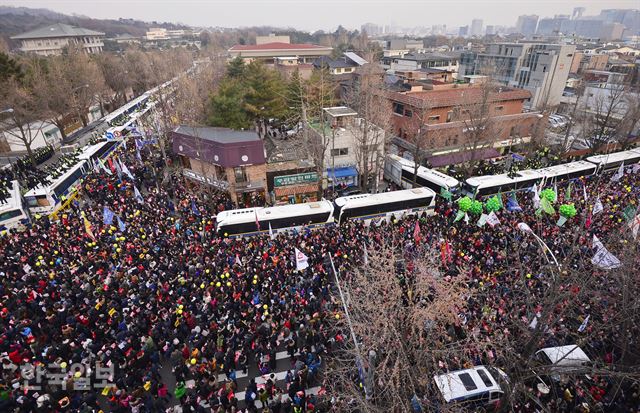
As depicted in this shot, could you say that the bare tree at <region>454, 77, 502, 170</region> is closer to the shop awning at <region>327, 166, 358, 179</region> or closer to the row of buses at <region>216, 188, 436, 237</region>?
the row of buses at <region>216, 188, 436, 237</region>

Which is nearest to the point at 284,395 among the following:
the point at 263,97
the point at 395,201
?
the point at 395,201

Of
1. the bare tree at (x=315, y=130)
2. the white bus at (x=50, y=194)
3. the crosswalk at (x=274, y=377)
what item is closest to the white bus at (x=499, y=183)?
the bare tree at (x=315, y=130)

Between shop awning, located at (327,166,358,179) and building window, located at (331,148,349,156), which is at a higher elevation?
building window, located at (331,148,349,156)

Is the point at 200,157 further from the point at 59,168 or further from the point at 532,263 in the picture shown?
the point at 532,263

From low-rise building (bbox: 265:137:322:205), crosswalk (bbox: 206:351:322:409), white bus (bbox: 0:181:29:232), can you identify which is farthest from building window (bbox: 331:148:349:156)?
white bus (bbox: 0:181:29:232)

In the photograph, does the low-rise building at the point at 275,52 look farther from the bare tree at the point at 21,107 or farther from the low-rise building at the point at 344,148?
the low-rise building at the point at 344,148

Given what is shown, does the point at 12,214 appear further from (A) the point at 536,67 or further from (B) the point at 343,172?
(A) the point at 536,67
